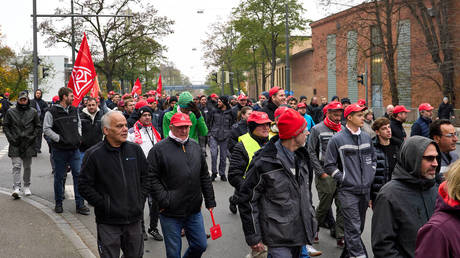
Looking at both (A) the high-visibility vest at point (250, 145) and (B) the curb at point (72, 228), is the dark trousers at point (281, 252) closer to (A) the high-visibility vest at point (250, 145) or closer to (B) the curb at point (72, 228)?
(A) the high-visibility vest at point (250, 145)

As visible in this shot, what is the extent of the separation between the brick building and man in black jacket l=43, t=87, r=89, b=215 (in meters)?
24.1

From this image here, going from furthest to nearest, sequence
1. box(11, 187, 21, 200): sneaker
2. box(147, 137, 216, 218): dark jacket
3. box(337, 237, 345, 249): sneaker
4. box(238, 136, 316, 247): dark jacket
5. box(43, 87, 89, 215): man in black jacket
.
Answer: box(11, 187, 21, 200): sneaker
box(43, 87, 89, 215): man in black jacket
box(337, 237, 345, 249): sneaker
box(147, 137, 216, 218): dark jacket
box(238, 136, 316, 247): dark jacket

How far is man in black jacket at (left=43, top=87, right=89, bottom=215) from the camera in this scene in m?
7.89

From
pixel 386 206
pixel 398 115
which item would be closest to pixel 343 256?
pixel 386 206

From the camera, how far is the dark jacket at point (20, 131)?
358 inches

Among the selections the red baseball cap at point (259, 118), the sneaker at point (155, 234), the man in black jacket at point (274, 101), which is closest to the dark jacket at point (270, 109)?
the man in black jacket at point (274, 101)

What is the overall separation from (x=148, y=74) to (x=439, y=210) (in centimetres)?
5330

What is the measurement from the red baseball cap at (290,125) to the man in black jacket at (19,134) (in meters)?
6.59

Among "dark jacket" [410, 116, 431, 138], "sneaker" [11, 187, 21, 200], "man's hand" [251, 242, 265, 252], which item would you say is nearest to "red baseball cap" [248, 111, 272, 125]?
"man's hand" [251, 242, 265, 252]

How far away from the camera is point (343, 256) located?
546cm

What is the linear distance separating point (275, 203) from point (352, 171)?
192 cm

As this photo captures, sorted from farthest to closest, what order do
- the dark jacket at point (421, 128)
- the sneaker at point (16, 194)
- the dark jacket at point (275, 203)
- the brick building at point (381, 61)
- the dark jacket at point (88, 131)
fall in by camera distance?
1. the brick building at point (381, 61)
2. the sneaker at point (16, 194)
3. the dark jacket at point (88, 131)
4. the dark jacket at point (421, 128)
5. the dark jacket at point (275, 203)

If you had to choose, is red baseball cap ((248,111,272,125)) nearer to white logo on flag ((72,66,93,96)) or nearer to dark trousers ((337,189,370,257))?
dark trousers ((337,189,370,257))

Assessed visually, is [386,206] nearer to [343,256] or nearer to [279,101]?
[343,256]
